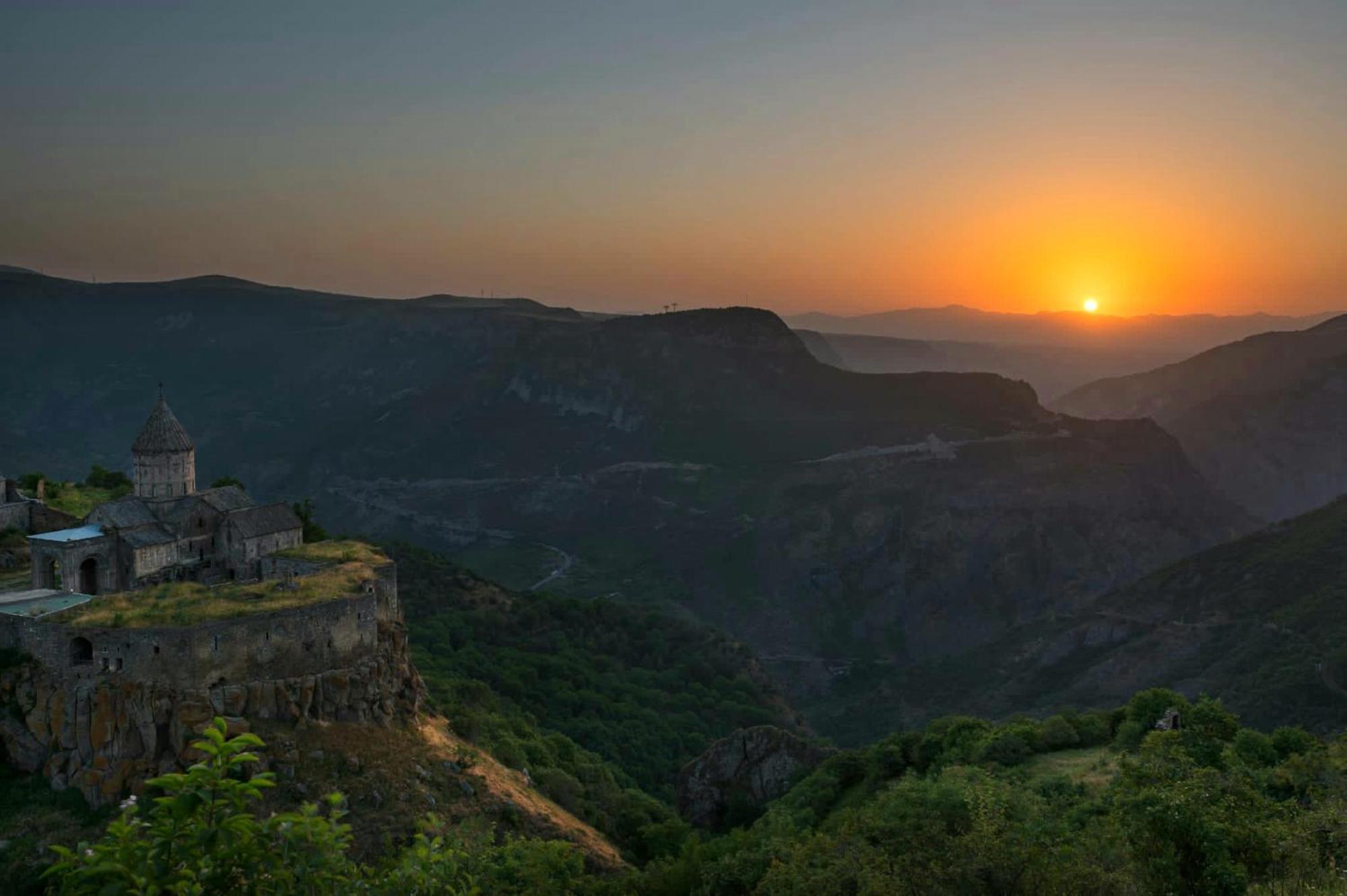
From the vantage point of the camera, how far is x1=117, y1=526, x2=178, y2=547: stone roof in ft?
132

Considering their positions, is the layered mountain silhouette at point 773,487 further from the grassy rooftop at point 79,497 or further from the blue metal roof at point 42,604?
the blue metal roof at point 42,604

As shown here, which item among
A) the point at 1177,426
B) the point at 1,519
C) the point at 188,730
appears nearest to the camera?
the point at 188,730

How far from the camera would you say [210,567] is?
43.8m

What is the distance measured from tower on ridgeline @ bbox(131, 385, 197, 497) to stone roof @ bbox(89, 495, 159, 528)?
8.16 feet

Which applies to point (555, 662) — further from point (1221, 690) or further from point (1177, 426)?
point (1177, 426)

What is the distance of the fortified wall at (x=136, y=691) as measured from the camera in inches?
1254

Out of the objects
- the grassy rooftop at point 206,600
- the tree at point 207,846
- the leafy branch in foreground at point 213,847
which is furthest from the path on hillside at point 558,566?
the tree at point 207,846

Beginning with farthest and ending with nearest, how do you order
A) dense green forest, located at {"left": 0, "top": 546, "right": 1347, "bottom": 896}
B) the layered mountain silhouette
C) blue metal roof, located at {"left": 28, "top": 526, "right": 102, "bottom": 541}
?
the layered mountain silhouette < blue metal roof, located at {"left": 28, "top": 526, "right": 102, "bottom": 541} < dense green forest, located at {"left": 0, "top": 546, "right": 1347, "bottom": 896}

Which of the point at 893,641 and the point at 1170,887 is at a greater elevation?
the point at 1170,887

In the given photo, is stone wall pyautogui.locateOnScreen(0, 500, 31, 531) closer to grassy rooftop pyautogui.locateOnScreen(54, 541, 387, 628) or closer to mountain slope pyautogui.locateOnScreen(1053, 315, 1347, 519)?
grassy rooftop pyautogui.locateOnScreen(54, 541, 387, 628)

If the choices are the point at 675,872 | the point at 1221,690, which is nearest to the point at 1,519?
the point at 675,872

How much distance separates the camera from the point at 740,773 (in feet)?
165

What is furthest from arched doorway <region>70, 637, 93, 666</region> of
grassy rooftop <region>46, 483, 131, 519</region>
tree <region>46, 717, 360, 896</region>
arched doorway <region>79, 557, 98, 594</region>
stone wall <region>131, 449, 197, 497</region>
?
tree <region>46, 717, 360, 896</region>

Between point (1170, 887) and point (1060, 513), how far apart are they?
126079 millimetres
